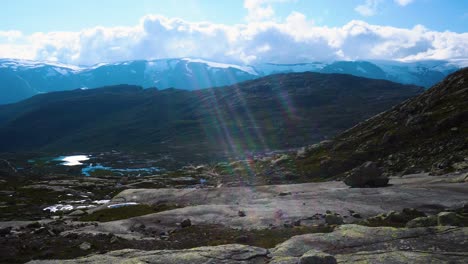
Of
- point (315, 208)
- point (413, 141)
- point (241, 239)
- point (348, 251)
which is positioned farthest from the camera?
point (413, 141)

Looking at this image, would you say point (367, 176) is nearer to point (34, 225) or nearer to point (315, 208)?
point (315, 208)

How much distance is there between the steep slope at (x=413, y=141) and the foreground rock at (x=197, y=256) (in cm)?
5531

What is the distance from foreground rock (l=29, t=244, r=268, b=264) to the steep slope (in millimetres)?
55311

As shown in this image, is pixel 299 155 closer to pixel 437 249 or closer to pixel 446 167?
pixel 446 167

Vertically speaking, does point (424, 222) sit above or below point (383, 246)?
below

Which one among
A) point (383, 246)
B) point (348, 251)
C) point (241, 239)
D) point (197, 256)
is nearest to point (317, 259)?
point (348, 251)

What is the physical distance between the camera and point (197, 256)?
2558 centimetres

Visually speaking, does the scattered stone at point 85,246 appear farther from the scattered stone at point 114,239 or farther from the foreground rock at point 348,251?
the foreground rock at point 348,251

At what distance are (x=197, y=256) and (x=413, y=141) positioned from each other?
8739 centimetres

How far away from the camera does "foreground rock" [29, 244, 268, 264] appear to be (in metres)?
24.8

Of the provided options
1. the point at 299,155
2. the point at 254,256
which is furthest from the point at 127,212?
the point at 299,155

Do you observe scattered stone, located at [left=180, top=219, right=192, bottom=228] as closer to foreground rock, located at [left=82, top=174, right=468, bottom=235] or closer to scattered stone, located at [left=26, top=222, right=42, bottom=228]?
foreground rock, located at [left=82, top=174, right=468, bottom=235]

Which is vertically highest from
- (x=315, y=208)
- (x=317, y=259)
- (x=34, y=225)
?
(x=317, y=259)

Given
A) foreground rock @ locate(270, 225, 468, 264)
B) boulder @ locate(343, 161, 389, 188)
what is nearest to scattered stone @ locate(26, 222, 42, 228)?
foreground rock @ locate(270, 225, 468, 264)
